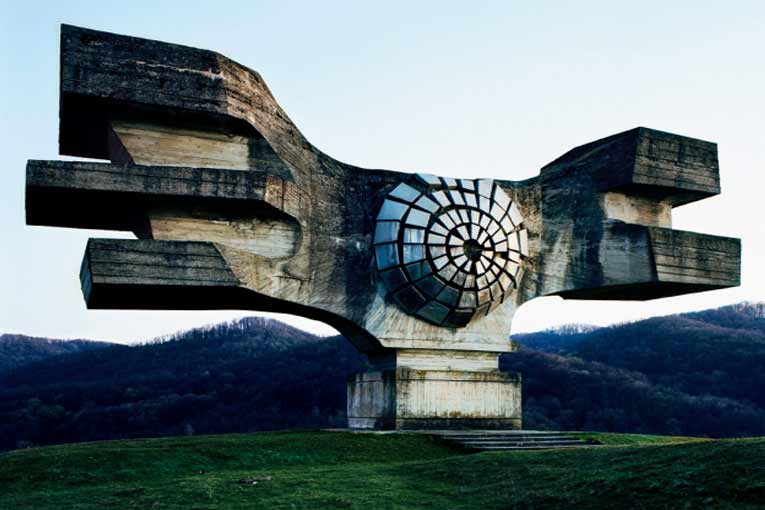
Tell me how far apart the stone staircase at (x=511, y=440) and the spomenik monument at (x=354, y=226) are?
1349mm

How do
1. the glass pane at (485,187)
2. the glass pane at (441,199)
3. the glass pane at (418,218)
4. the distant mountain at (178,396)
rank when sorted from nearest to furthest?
the glass pane at (418,218) → the glass pane at (441,199) → the glass pane at (485,187) → the distant mountain at (178,396)

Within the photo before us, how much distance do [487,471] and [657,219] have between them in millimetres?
11295

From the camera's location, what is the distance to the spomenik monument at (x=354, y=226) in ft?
54.3

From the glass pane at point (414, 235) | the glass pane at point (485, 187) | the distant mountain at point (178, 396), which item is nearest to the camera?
the glass pane at point (414, 235)

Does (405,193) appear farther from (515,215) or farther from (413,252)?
(515,215)

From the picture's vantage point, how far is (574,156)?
21.9m

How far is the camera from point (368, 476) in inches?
504

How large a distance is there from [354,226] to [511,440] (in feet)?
18.4

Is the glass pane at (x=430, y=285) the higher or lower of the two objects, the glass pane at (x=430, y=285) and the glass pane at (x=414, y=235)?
the lower

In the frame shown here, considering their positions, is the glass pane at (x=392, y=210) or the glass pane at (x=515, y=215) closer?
the glass pane at (x=392, y=210)

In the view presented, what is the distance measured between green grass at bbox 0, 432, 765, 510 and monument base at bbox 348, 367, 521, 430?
260 centimetres

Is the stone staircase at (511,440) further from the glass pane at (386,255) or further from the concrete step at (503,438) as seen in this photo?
the glass pane at (386,255)

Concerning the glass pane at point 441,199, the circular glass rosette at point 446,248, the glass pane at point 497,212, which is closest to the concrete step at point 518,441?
the circular glass rosette at point 446,248

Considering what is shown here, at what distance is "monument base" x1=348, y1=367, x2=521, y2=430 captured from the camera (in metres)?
19.0
